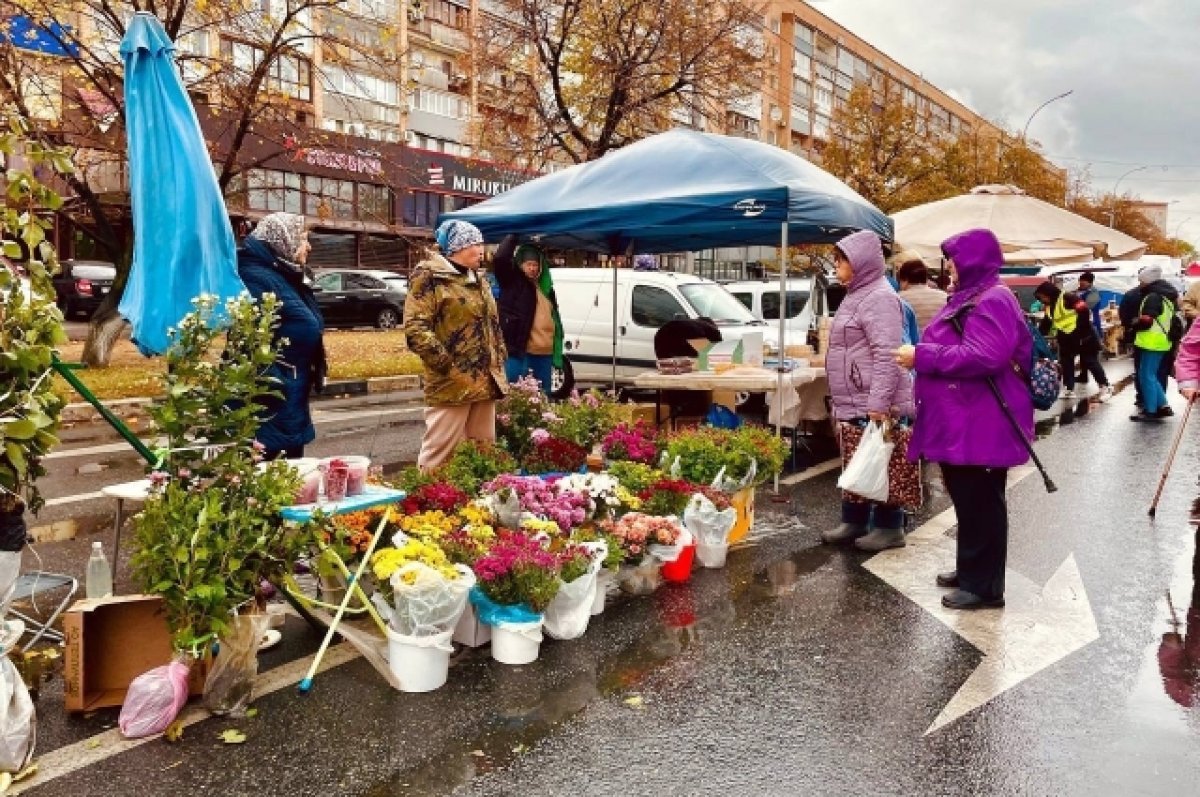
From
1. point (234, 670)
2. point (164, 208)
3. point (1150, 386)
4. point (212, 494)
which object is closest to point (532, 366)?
point (164, 208)

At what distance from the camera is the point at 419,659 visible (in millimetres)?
4027

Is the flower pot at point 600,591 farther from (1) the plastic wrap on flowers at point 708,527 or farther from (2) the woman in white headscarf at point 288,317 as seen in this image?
(2) the woman in white headscarf at point 288,317

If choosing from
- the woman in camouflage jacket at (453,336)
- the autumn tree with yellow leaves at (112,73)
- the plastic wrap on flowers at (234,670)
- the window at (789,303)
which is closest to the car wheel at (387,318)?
the autumn tree with yellow leaves at (112,73)

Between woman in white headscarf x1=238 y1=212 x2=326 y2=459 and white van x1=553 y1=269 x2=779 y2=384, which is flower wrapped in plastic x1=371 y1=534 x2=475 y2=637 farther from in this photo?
white van x1=553 y1=269 x2=779 y2=384

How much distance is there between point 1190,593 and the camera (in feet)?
18.0

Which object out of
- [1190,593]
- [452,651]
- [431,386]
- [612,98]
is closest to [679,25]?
[612,98]

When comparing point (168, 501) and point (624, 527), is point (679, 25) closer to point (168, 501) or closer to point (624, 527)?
point (624, 527)

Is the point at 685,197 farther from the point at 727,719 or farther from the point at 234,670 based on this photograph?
the point at 234,670

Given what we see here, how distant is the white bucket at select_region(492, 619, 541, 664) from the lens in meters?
4.28

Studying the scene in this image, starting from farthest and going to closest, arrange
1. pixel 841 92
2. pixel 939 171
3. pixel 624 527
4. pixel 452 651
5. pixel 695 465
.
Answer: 1. pixel 841 92
2. pixel 939 171
3. pixel 695 465
4. pixel 624 527
5. pixel 452 651

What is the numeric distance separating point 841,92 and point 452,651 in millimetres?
67292

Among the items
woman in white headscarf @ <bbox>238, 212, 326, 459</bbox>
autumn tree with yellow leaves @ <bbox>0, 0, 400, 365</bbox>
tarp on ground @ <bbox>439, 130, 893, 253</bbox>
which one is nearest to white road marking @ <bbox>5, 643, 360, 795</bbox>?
woman in white headscarf @ <bbox>238, 212, 326, 459</bbox>

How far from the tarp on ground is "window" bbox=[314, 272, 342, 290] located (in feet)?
56.0

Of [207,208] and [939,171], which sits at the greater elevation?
[939,171]
